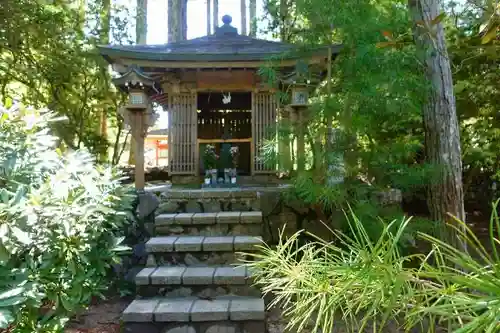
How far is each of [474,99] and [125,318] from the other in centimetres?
656

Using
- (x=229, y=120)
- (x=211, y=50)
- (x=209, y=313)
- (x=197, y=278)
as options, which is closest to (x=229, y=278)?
(x=197, y=278)

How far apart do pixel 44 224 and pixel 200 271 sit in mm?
1756

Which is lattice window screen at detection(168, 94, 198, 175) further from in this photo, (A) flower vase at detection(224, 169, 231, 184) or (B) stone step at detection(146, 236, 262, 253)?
(B) stone step at detection(146, 236, 262, 253)

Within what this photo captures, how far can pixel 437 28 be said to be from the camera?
3148mm

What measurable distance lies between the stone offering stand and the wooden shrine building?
2.82 feet

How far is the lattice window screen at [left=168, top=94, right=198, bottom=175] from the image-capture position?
20.0 feet

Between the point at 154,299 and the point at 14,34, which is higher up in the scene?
the point at 14,34

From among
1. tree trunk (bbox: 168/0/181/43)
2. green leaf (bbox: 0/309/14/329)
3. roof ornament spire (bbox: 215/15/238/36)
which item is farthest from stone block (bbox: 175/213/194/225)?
tree trunk (bbox: 168/0/181/43)

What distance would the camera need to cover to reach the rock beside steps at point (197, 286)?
2.99m

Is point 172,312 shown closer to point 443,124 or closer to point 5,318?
point 5,318

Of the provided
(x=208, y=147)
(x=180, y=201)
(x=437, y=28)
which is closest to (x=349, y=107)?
(x=437, y=28)

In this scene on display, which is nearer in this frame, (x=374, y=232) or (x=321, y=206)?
(x=374, y=232)

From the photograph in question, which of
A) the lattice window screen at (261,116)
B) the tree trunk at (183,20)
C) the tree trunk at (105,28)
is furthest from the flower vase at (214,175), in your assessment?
the tree trunk at (183,20)

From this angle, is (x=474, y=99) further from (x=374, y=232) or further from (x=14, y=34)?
(x=14, y=34)
